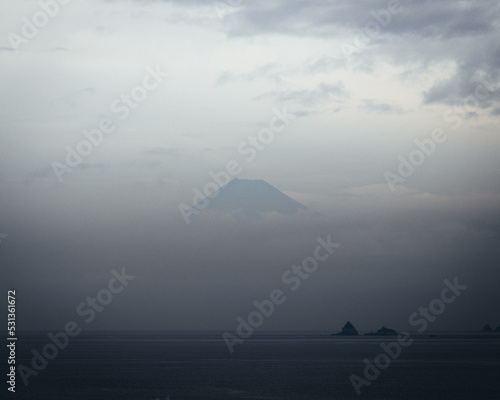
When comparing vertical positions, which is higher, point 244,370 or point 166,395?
point 244,370

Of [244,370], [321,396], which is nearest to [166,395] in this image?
[321,396]

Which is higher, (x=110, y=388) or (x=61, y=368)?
(x=61, y=368)

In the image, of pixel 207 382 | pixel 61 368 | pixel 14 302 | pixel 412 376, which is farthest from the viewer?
pixel 61 368

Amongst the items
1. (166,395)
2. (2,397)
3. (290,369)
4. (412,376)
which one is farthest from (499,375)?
(2,397)

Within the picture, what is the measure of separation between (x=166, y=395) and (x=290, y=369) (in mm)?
41226

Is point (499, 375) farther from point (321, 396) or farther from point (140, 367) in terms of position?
point (140, 367)

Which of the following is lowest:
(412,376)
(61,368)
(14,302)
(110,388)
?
(14,302)

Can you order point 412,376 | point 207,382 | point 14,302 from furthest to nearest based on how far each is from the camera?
point 412,376
point 207,382
point 14,302

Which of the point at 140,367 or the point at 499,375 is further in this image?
the point at 140,367

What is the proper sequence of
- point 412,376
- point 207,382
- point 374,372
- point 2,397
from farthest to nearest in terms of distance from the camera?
point 374,372, point 412,376, point 207,382, point 2,397

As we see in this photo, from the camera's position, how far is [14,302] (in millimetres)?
48781

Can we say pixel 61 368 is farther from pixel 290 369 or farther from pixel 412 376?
pixel 412 376

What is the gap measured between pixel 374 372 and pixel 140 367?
3972cm

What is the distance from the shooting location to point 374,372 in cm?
10369
